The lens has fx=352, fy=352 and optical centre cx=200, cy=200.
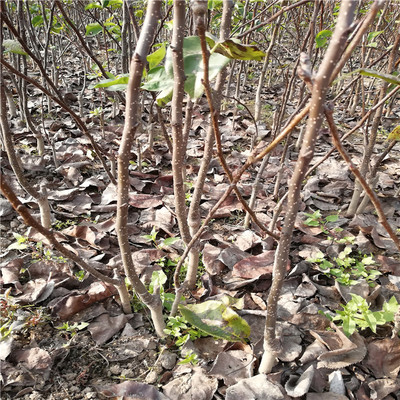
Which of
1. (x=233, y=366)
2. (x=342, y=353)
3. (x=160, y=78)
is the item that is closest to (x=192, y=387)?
(x=233, y=366)

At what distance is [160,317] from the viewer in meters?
1.25

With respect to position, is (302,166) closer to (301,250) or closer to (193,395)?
(193,395)

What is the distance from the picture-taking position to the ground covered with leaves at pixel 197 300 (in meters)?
1.14

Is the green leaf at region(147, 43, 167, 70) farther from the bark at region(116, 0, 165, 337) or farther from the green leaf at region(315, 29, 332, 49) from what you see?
the green leaf at region(315, 29, 332, 49)

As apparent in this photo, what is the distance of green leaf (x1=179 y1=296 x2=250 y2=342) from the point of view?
1.20 meters

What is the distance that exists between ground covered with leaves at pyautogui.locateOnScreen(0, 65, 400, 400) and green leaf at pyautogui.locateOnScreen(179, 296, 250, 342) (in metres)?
0.06

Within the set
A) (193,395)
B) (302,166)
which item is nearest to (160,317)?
(193,395)

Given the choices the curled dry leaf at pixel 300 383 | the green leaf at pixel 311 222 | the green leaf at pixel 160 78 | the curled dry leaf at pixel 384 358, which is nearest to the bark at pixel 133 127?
the green leaf at pixel 160 78

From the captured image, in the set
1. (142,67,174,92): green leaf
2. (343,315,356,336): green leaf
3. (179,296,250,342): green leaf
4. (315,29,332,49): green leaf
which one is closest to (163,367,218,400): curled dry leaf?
(179,296,250,342): green leaf

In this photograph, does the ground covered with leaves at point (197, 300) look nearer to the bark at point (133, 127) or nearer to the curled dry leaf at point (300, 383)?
the curled dry leaf at point (300, 383)

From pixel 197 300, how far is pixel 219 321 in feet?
0.80

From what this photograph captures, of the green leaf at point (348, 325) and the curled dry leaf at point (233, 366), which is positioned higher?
the green leaf at point (348, 325)

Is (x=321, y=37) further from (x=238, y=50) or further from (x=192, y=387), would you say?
(x=192, y=387)

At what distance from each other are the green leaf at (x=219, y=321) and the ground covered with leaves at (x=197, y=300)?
6 centimetres
